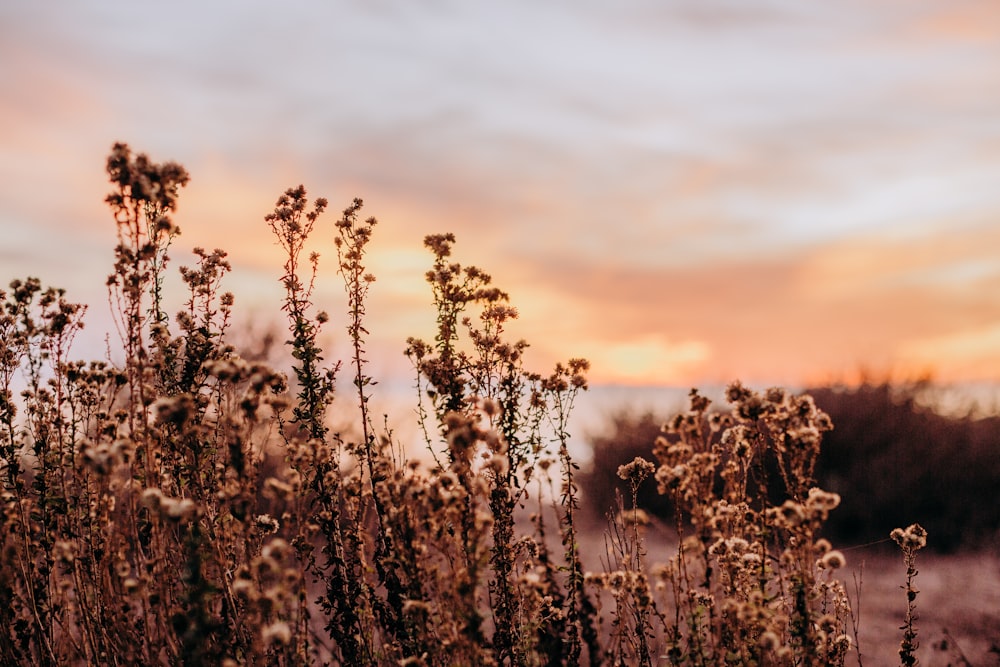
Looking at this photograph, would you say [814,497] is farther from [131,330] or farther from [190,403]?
[131,330]

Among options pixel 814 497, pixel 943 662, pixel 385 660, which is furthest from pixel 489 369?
pixel 943 662

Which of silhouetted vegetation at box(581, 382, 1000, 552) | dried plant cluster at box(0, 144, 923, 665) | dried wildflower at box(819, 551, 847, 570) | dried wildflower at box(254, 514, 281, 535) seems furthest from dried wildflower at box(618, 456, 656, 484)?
silhouetted vegetation at box(581, 382, 1000, 552)

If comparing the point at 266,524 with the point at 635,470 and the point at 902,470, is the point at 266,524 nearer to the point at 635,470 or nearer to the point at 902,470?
the point at 635,470

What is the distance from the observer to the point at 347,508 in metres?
4.61

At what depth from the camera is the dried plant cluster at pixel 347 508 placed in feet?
10.6

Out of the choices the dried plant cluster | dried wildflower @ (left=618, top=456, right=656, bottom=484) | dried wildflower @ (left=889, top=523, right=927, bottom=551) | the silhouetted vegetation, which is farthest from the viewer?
the silhouetted vegetation

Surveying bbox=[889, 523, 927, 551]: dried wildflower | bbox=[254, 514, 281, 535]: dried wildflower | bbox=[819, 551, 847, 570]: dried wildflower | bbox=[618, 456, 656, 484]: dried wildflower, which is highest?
bbox=[618, 456, 656, 484]: dried wildflower

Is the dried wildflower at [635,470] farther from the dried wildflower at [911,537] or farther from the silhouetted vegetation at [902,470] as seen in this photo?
the silhouetted vegetation at [902,470]

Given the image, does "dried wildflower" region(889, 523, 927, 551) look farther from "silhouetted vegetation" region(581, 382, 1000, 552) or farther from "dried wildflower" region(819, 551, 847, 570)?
"silhouetted vegetation" region(581, 382, 1000, 552)

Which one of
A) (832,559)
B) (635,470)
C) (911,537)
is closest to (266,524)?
(635,470)

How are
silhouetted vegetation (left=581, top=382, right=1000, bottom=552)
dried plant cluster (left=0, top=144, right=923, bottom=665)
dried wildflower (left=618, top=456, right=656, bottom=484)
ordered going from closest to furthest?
dried plant cluster (left=0, top=144, right=923, bottom=665) < dried wildflower (left=618, top=456, right=656, bottom=484) < silhouetted vegetation (left=581, top=382, right=1000, bottom=552)

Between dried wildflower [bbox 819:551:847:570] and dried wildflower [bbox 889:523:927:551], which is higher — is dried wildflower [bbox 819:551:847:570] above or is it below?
above

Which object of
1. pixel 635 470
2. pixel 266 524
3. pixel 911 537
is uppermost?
pixel 635 470

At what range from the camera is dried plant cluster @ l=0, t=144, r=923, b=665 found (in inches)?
127
